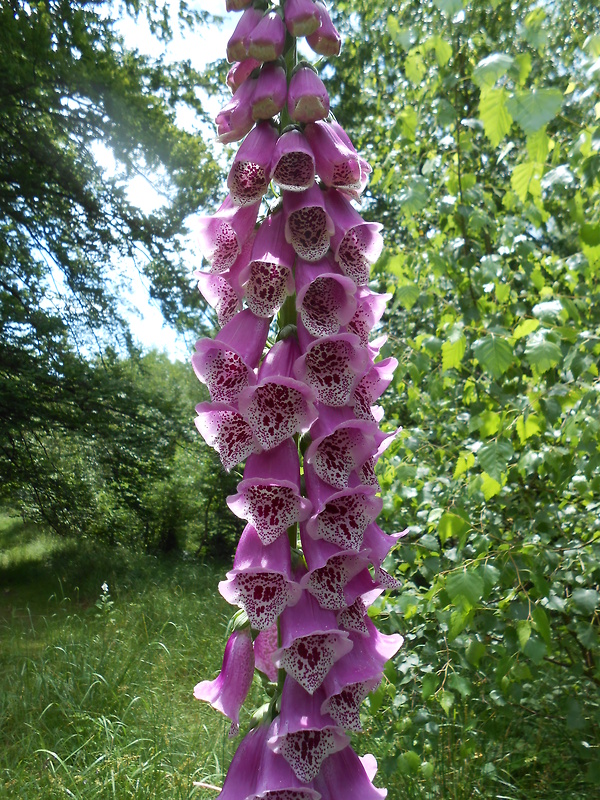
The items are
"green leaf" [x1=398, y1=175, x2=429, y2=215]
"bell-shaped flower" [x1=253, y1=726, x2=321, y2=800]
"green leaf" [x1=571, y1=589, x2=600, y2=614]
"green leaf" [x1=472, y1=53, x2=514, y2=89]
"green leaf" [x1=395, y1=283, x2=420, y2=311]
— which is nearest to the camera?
"bell-shaped flower" [x1=253, y1=726, x2=321, y2=800]

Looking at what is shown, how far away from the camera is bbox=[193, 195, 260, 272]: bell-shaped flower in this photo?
1266 millimetres

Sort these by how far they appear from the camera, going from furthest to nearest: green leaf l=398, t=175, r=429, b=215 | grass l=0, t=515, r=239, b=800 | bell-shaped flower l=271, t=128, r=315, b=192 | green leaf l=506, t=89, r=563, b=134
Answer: grass l=0, t=515, r=239, b=800 < green leaf l=398, t=175, r=429, b=215 < green leaf l=506, t=89, r=563, b=134 < bell-shaped flower l=271, t=128, r=315, b=192

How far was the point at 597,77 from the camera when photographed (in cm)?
171

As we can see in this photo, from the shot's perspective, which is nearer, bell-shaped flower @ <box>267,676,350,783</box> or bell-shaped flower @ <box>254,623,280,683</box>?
bell-shaped flower @ <box>267,676,350,783</box>

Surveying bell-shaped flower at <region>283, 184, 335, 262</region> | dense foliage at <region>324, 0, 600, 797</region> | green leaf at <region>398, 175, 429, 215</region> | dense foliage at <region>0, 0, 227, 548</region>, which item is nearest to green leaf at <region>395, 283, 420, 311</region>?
dense foliage at <region>324, 0, 600, 797</region>

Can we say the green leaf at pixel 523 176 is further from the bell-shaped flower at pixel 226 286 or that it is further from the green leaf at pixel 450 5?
the bell-shaped flower at pixel 226 286

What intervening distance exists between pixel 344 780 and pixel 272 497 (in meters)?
0.57

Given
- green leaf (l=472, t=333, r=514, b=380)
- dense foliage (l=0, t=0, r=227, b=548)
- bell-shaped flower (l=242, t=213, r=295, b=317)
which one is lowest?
bell-shaped flower (l=242, t=213, r=295, b=317)

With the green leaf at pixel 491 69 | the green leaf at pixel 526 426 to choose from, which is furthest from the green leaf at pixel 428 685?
the green leaf at pixel 491 69

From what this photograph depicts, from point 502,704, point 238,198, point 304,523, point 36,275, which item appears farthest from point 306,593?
point 36,275

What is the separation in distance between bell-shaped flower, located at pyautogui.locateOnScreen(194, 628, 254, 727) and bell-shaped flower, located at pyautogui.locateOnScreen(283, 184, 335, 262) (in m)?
0.78

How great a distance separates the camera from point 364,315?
4.07 ft

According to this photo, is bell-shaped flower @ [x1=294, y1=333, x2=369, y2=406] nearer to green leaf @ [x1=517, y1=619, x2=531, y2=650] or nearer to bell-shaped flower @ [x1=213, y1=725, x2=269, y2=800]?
bell-shaped flower @ [x1=213, y1=725, x2=269, y2=800]

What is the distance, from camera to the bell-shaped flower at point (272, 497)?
1090mm
